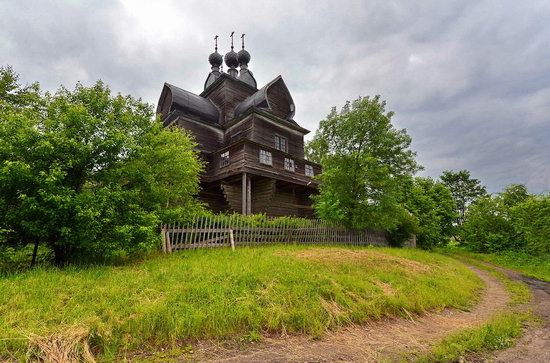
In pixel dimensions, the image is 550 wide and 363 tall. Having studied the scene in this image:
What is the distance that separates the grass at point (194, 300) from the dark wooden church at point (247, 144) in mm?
11667

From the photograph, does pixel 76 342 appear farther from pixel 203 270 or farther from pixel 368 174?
pixel 368 174

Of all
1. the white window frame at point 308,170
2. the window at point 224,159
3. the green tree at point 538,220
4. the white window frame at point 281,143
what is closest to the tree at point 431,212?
the green tree at point 538,220

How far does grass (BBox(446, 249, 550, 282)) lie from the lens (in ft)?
46.4

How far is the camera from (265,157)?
20.4m

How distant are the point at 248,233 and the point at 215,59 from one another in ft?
93.9

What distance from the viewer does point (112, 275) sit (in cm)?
598

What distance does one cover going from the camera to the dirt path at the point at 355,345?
12.7 ft

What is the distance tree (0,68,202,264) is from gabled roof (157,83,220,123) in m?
15.2

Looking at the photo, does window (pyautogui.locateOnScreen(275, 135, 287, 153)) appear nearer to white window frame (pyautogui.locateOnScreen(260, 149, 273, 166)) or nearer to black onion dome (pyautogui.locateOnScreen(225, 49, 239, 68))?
white window frame (pyautogui.locateOnScreen(260, 149, 273, 166))

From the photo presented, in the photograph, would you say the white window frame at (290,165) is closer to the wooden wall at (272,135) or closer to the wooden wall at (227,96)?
the wooden wall at (272,135)

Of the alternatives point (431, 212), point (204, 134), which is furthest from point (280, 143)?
point (431, 212)

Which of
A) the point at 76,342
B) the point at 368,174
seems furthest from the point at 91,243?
the point at 368,174

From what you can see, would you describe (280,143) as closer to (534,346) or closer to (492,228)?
(492,228)

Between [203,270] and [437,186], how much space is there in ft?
106
